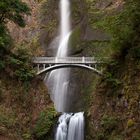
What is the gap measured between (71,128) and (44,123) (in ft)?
9.02

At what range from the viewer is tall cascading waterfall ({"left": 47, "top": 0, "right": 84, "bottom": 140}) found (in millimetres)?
36000

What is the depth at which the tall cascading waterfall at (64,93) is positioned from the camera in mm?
36000

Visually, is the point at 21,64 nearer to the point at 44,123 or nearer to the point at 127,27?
the point at 44,123

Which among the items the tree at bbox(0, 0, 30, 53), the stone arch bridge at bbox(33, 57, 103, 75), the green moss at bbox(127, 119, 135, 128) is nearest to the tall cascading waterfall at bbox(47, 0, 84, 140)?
the stone arch bridge at bbox(33, 57, 103, 75)

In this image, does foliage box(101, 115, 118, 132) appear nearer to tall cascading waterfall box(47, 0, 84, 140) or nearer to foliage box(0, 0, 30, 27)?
tall cascading waterfall box(47, 0, 84, 140)

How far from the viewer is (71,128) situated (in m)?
36.2

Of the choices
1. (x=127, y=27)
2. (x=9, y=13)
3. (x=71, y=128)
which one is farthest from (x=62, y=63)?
(x=127, y=27)

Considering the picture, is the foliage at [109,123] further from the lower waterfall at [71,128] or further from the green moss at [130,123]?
the lower waterfall at [71,128]

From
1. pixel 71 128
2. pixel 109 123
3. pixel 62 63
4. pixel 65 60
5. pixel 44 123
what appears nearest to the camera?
pixel 109 123

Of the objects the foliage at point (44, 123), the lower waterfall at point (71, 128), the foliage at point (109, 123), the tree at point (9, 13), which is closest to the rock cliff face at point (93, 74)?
the foliage at point (109, 123)

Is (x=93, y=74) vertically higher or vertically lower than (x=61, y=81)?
higher

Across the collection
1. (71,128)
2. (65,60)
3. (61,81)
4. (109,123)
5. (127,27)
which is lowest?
(71,128)

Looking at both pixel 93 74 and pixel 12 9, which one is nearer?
pixel 12 9

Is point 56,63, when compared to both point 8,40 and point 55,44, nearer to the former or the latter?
point 8,40
